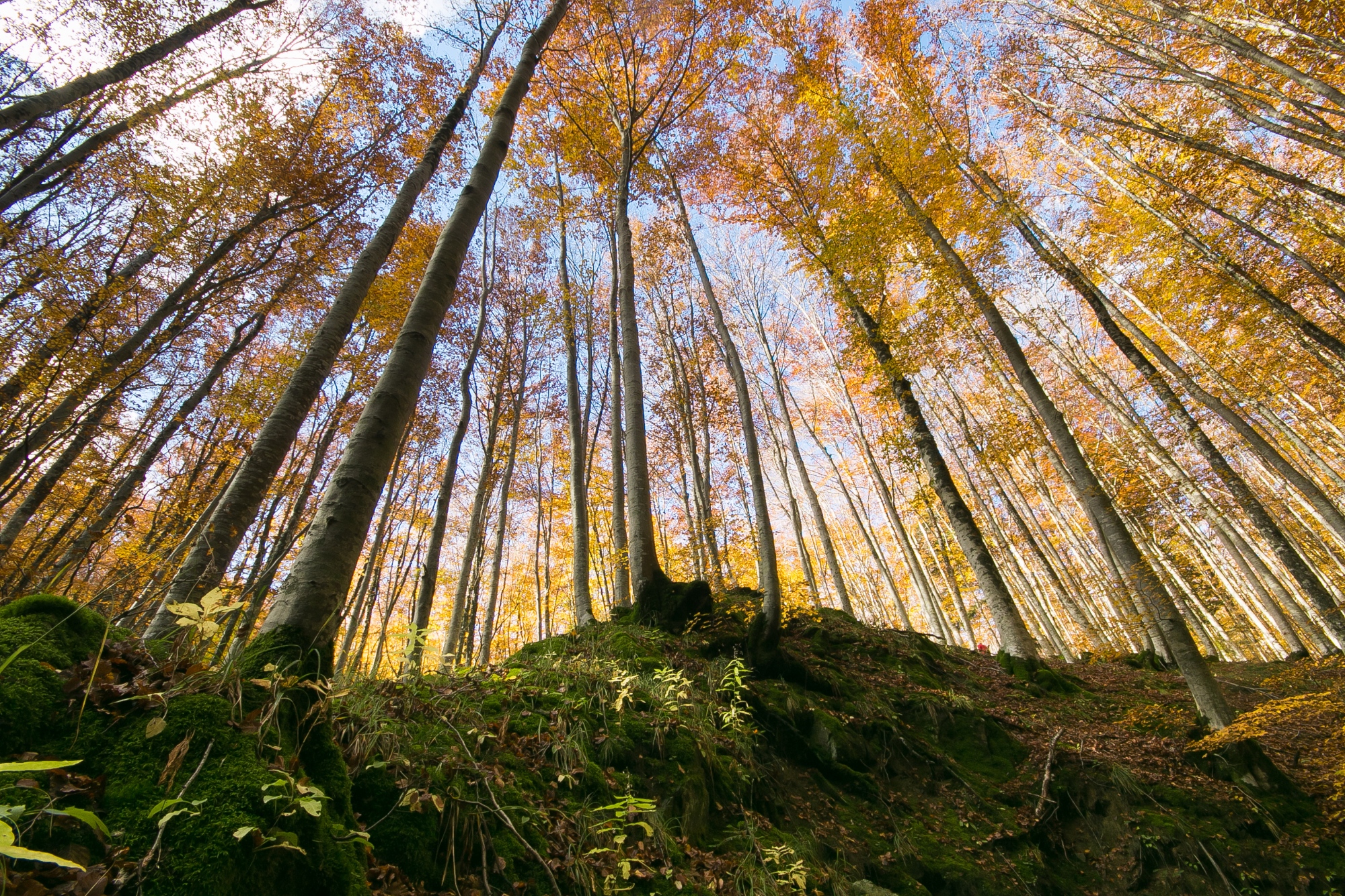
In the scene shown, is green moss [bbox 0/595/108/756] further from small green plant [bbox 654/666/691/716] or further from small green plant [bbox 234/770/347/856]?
small green plant [bbox 654/666/691/716]

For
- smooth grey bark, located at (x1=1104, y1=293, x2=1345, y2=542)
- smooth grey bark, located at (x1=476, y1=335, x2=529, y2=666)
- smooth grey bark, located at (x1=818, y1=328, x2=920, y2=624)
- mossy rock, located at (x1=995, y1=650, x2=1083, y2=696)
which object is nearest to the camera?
mossy rock, located at (x1=995, y1=650, x2=1083, y2=696)

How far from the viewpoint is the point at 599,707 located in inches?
132

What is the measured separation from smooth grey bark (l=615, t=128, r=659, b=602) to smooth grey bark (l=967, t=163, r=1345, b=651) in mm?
5171

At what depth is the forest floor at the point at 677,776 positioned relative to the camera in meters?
1.25

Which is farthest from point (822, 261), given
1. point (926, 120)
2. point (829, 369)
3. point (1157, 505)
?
point (1157, 505)

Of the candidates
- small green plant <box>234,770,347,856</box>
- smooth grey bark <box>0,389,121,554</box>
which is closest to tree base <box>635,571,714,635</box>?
small green plant <box>234,770,347,856</box>

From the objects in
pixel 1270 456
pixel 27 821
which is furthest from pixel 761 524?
pixel 1270 456

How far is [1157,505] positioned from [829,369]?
10.1m

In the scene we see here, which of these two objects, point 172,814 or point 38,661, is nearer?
point 172,814

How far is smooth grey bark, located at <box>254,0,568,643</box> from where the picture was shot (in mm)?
1855

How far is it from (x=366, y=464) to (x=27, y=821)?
1336 mm

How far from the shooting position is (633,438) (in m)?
6.30

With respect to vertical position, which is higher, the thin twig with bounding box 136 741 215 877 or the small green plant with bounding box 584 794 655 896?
the thin twig with bounding box 136 741 215 877

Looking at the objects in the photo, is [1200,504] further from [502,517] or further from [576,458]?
[502,517]
